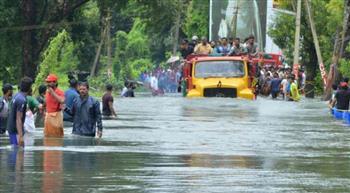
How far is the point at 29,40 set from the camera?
157 feet

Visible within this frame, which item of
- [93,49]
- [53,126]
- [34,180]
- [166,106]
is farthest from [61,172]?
[93,49]

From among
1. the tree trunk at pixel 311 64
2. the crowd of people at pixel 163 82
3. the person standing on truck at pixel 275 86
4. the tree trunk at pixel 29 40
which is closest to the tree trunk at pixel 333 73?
the person standing on truck at pixel 275 86

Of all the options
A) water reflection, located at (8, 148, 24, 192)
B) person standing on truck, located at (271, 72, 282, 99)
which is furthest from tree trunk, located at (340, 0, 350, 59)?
water reflection, located at (8, 148, 24, 192)

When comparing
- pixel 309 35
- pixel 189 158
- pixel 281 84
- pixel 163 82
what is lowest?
pixel 163 82

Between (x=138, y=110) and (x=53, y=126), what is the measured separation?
13.8 m

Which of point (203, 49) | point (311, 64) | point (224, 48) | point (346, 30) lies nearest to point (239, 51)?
point (224, 48)

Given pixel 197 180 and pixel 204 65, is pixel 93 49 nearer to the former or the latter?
pixel 204 65

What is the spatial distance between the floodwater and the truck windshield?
11964 millimetres

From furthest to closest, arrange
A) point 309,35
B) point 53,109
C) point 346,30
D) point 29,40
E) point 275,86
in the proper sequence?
point 309,35 < point 275,86 < point 346,30 < point 29,40 < point 53,109

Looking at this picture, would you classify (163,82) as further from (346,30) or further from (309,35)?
(346,30)

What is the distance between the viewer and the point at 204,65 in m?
43.6

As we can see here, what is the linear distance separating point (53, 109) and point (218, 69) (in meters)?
21.5

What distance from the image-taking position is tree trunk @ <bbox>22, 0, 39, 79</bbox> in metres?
47.4

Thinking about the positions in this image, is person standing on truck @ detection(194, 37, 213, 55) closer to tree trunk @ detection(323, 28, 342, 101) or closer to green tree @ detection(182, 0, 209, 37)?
tree trunk @ detection(323, 28, 342, 101)
